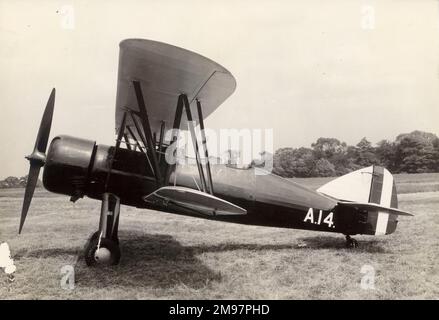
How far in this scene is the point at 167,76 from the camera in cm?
466

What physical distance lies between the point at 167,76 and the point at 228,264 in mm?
2946

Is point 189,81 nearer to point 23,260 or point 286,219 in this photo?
point 286,219

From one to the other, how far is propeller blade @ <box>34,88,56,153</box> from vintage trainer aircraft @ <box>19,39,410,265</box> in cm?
1

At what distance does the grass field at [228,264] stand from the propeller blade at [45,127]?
179 cm

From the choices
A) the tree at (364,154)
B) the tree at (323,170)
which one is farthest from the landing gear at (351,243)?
the tree at (364,154)

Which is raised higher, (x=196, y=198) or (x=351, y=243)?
(x=196, y=198)

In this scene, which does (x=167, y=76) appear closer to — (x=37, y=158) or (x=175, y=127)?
(x=175, y=127)

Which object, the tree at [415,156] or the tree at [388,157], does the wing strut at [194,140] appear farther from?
the tree at [388,157]

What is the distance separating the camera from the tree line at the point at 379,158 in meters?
27.0

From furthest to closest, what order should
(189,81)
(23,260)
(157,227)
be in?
(157,227), (23,260), (189,81)

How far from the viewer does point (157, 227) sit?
9289 millimetres

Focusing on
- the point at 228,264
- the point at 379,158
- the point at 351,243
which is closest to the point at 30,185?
the point at 228,264

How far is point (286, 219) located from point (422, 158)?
2549 cm

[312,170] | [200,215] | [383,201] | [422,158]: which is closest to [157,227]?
[200,215]
